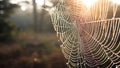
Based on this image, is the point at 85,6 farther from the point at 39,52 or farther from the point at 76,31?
the point at 39,52

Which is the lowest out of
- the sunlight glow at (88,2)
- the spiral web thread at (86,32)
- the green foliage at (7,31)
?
the green foliage at (7,31)

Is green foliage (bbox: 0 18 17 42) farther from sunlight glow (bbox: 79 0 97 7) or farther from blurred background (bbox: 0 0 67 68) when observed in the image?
sunlight glow (bbox: 79 0 97 7)

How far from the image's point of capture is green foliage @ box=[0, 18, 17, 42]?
18.0m

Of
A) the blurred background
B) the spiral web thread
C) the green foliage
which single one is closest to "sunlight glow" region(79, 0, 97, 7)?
the spiral web thread

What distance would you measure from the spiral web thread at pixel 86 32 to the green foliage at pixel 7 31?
13.9 meters

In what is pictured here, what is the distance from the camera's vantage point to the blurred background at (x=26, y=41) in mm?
11260

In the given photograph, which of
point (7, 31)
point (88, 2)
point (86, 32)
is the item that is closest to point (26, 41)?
point (7, 31)

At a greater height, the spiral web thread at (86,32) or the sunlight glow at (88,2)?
the sunlight glow at (88,2)

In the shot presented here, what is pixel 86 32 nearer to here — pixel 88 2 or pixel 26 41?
pixel 88 2

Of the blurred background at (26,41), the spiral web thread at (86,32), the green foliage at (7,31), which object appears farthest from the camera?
the green foliage at (7,31)

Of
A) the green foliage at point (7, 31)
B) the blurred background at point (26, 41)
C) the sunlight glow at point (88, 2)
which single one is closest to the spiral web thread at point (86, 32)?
the sunlight glow at point (88, 2)

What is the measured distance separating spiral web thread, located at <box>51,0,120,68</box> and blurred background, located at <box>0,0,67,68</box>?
1.18 meters

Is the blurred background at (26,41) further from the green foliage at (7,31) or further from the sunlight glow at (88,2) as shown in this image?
the sunlight glow at (88,2)

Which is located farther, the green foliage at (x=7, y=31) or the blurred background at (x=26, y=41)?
the green foliage at (x=7, y=31)
